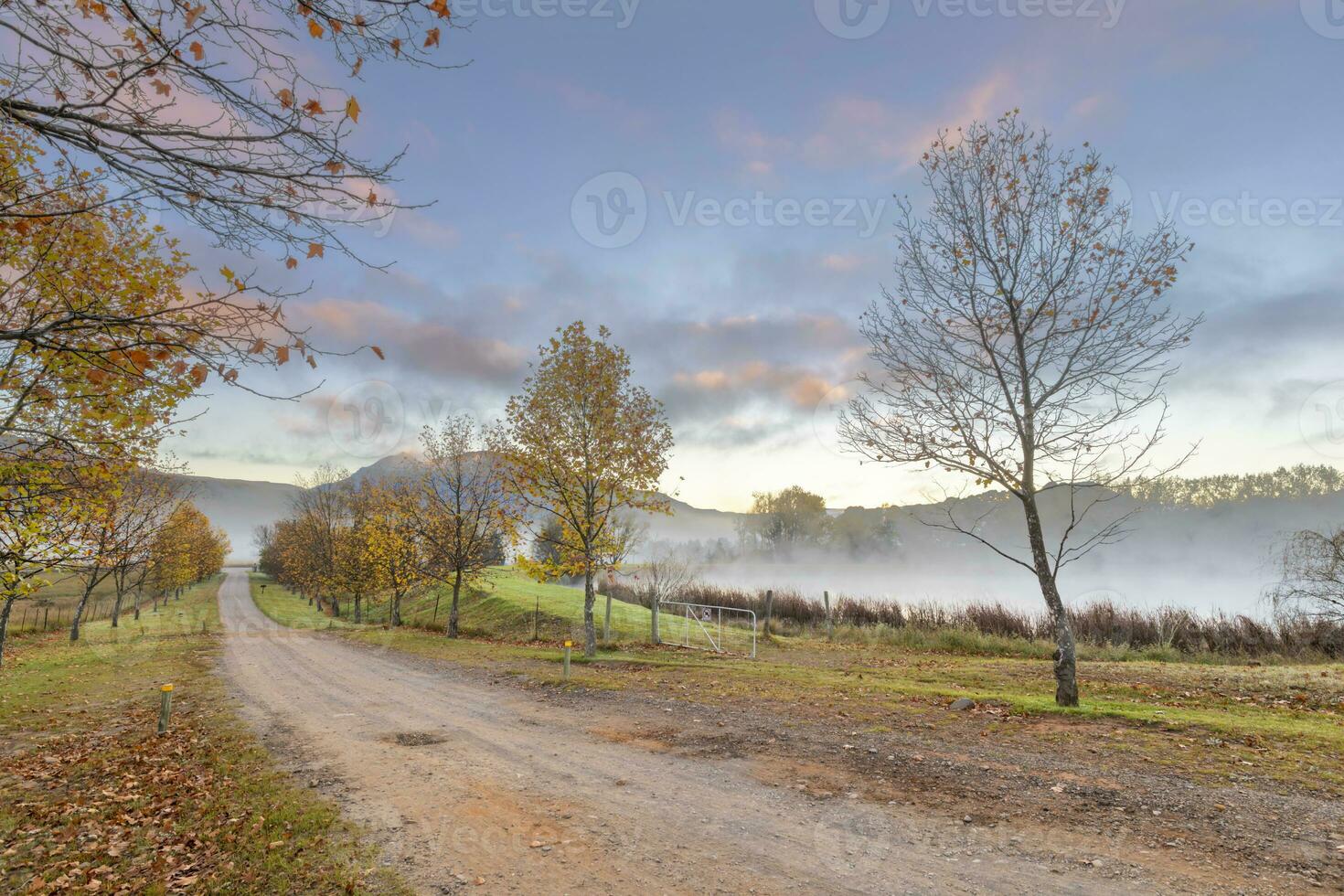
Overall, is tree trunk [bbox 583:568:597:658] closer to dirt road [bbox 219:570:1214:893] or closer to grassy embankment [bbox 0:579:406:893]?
dirt road [bbox 219:570:1214:893]

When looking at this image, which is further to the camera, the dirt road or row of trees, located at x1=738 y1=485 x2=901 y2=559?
row of trees, located at x1=738 y1=485 x2=901 y2=559

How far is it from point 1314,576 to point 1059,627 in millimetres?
17265

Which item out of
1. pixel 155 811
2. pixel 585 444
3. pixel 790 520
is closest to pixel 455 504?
pixel 585 444

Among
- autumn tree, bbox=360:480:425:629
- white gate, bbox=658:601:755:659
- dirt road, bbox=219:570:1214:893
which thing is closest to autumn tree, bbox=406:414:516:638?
autumn tree, bbox=360:480:425:629

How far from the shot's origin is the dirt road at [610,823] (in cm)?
527

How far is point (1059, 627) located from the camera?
11938mm

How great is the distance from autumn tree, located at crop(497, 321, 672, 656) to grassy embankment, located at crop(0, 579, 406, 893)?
35.1 ft

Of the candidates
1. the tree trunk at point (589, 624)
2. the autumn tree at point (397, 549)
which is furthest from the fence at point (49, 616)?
the tree trunk at point (589, 624)

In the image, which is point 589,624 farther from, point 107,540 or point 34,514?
point 107,540

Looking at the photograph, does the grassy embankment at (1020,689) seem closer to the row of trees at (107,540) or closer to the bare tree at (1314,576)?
the bare tree at (1314,576)

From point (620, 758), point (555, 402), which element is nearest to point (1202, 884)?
point (620, 758)

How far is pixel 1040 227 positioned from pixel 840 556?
113986mm

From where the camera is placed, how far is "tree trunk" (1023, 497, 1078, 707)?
38.6 ft

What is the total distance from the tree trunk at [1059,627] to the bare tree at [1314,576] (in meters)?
15.9
